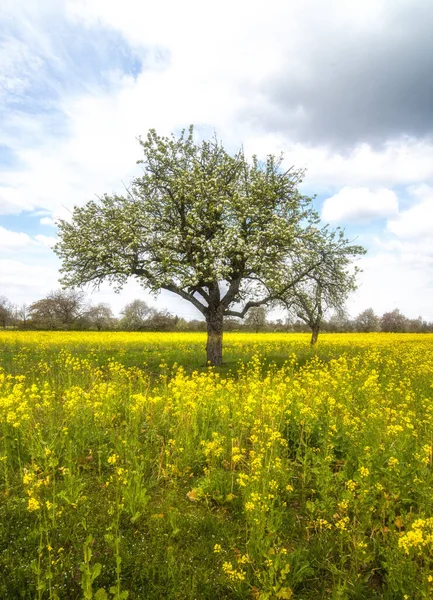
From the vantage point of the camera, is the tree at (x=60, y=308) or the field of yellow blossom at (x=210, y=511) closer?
the field of yellow blossom at (x=210, y=511)

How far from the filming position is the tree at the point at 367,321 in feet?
259

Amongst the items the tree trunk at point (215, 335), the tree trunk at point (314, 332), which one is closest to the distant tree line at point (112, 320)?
the tree trunk at point (314, 332)

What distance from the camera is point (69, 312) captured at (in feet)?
215

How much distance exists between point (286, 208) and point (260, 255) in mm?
3728

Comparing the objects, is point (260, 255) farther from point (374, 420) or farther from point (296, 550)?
point (296, 550)

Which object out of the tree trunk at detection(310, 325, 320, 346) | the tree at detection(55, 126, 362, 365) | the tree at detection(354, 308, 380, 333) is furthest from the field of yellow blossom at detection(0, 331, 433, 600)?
the tree at detection(354, 308, 380, 333)

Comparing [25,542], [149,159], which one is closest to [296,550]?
[25,542]

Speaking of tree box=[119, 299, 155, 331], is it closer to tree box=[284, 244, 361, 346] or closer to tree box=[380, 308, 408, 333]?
tree box=[284, 244, 361, 346]

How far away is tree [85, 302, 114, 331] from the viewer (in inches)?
2441

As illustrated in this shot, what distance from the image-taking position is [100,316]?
7225 centimetres

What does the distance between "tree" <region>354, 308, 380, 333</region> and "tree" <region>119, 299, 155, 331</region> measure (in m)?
45.1

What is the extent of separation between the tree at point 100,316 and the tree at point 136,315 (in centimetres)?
287

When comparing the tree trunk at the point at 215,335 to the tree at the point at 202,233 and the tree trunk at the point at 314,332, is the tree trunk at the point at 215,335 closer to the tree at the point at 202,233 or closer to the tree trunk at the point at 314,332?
the tree at the point at 202,233

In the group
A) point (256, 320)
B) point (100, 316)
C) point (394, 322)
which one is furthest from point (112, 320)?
point (394, 322)
